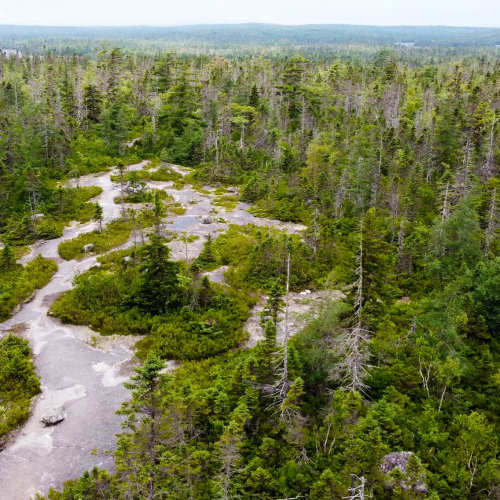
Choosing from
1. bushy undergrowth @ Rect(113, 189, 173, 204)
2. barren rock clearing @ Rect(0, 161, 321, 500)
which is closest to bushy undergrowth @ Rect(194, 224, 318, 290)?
barren rock clearing @ Rect(0, 161, 321, 500)

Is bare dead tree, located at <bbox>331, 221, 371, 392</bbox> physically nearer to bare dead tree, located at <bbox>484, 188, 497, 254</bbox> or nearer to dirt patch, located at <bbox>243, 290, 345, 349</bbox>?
dirt patch, located at <bbox>243, 290, 345, 349</bbox>

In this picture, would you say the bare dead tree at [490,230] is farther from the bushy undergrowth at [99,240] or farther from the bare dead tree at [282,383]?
the bushy undergrowth at [99,240]

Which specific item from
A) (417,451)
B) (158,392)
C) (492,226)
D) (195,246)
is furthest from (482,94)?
(158,392)

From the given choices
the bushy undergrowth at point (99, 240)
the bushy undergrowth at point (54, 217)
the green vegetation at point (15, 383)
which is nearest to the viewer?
the green vegetation at point (15, 383)

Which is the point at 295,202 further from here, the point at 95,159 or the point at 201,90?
the point at 201,90

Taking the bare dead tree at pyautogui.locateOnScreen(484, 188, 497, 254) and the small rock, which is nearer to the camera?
the small rock

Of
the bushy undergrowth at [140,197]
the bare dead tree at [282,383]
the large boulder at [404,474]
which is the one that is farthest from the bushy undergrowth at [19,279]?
the large boulder at [404,474]

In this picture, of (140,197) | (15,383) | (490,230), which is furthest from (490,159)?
(15,383)
